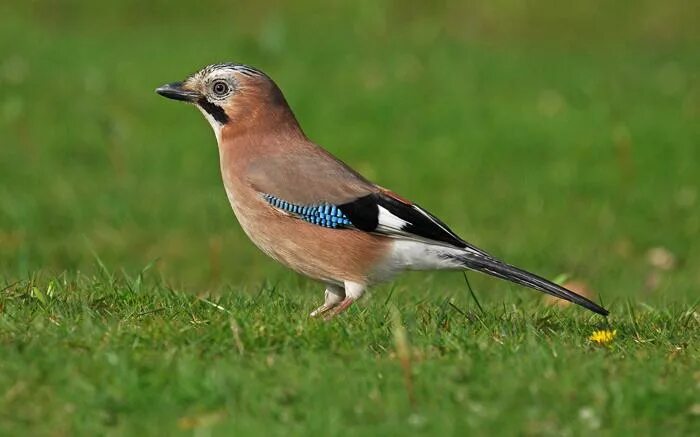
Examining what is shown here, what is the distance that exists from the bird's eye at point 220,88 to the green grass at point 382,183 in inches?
49.4

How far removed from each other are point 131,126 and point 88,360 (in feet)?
31.2

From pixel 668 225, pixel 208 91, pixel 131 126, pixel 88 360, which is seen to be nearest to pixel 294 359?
pixel 88 360

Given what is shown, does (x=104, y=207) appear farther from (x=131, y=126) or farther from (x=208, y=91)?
(x=208, y=91)

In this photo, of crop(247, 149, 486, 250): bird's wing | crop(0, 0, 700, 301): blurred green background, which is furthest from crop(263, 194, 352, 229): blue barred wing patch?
crop(0, 0, 700, 301): blurred green background

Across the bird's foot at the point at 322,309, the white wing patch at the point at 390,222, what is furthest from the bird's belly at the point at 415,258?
the bird's foot at the point at 322,309

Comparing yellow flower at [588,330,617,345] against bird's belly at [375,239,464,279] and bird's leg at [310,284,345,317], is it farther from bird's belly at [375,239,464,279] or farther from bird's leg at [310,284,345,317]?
bird's leg at [310,284,345,317]

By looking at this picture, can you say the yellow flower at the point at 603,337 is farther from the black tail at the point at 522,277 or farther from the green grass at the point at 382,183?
the black tail at the point at 522,277

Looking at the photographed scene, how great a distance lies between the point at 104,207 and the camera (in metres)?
13.1

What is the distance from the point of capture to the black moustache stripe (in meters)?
8.28

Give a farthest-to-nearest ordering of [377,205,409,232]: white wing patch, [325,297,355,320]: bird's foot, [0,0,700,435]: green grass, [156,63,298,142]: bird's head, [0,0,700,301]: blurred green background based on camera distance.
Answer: [0,0,700,301]: blurred green background < [156,63,298,142]: bird's head < [377,205,409,232]: white wing patch < [325,297,355,320]: bird's foot < [0,0,700,435]: green grass

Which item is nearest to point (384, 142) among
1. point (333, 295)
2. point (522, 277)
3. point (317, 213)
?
point (333, 295)

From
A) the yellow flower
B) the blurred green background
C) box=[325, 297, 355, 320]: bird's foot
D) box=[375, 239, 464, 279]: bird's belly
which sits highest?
box=[375, 239, 464, 279]: bird's belly

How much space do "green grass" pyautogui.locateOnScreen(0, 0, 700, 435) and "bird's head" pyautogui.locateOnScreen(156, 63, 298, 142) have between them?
3.53ft

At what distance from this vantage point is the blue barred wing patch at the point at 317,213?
25.4 ft
